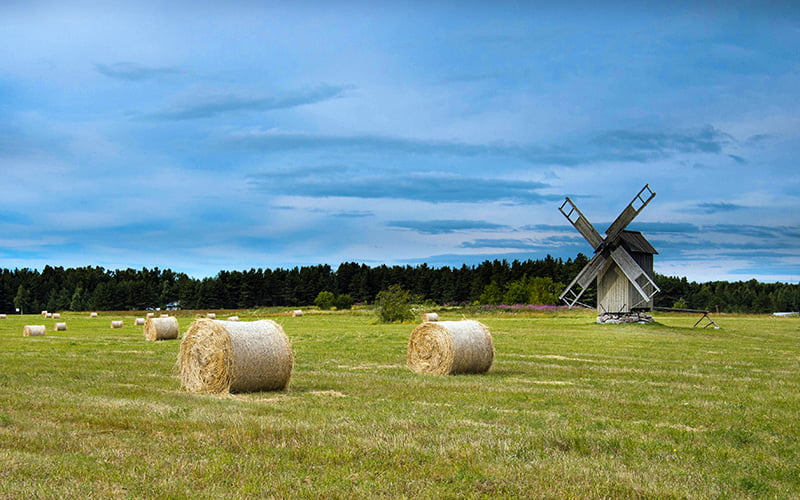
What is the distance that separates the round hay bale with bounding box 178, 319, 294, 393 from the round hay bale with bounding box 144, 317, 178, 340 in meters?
20.9

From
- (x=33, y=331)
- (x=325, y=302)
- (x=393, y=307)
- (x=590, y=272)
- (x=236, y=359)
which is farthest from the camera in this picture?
(x=325, y=302)

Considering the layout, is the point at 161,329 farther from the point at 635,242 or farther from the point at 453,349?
the point at 635,242

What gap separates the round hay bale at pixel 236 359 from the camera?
15047mm

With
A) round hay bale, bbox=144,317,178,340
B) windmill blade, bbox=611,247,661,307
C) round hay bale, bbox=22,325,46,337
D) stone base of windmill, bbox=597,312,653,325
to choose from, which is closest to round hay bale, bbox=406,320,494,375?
round hay bale, bbox=144,317,178,340

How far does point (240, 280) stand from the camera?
5389 inches

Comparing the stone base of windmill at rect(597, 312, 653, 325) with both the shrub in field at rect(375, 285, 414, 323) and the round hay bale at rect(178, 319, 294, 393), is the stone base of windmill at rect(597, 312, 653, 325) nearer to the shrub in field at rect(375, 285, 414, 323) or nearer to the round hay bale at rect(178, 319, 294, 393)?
the shrub in field at rect(375, 285, 414, 323)

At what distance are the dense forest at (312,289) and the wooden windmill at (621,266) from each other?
6386 centimetres

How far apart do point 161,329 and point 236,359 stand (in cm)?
2255

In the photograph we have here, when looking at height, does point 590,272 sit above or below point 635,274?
above

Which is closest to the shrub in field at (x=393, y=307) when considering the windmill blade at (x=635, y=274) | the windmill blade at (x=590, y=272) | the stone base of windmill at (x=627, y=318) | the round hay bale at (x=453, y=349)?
the windmill blade at (x=590, y=272)

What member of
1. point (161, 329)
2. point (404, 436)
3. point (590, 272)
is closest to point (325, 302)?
point (590, 272)

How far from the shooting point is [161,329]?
3594cm

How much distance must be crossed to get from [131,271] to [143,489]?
17076cm

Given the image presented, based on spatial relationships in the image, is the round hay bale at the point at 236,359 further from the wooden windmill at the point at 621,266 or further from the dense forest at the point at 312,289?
the dense forest at the point at 312,289
